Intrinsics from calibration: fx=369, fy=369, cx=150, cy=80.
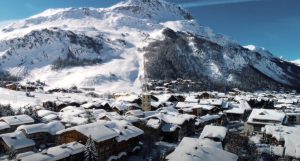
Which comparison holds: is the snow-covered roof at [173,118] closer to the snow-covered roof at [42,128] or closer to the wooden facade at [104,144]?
the wooden facade at [104,144]

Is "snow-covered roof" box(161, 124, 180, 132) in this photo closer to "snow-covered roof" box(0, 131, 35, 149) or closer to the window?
"snow-covered roof" box(0, 131, 35, 149)

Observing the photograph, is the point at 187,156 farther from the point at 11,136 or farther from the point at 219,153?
the point at 11,136

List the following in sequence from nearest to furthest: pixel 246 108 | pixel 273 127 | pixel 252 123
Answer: pixel 273 127 → pixel 252 123 → pixel 246 108

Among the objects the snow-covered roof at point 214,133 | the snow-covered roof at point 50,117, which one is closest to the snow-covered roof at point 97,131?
the snow-covered roof at point 214,133

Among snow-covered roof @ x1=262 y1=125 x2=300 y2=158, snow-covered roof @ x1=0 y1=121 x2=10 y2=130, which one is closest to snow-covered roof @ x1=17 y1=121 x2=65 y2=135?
snow-covered roof @ x1=0 y1=121 x2=10 y2=130

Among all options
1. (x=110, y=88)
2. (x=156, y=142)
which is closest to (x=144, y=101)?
(x=156, y=142)

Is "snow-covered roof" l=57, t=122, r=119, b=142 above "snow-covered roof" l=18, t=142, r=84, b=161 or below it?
above
